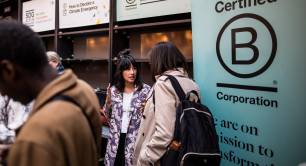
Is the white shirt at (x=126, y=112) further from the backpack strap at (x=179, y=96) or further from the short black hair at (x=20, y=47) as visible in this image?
the short black hair at (x=20, y=47)

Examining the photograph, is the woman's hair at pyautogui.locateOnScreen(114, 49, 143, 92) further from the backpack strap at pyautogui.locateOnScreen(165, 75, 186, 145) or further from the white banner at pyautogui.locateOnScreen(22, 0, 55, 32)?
the white banner at pyautogui.locateOnScreen(22, 0, 55, 32)

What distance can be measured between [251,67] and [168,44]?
60 centimetres

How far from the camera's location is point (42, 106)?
96cm

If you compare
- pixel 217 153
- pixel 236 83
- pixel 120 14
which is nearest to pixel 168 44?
pixel 236 83

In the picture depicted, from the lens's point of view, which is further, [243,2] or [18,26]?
[243,2]

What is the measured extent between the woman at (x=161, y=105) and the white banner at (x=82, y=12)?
2.05m

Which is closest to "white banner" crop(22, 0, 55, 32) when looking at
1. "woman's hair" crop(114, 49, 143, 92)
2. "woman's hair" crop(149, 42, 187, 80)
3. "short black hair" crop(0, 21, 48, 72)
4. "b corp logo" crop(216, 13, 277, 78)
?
"woman's hair" crop(114, 49, 143, 92)

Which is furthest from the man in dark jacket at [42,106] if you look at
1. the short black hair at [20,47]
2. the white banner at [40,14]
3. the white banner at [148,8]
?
the white banner at [40,14]

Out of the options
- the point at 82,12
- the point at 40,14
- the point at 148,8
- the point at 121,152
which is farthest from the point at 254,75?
the point at 40,14

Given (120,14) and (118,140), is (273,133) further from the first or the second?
(120,14)

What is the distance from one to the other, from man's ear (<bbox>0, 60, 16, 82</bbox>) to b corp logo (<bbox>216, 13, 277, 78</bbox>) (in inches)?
48.8

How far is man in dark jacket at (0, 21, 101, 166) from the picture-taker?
0.89 metres

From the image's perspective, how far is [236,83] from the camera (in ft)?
6.18

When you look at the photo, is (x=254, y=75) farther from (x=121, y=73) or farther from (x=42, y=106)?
(x=121, y=73)
